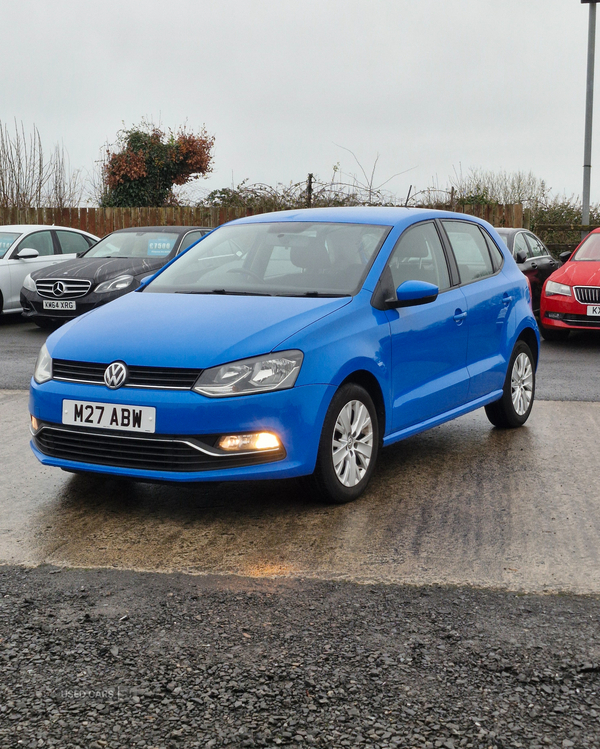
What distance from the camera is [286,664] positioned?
10.7ft

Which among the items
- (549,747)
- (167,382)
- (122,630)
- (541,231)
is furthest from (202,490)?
(541,231)

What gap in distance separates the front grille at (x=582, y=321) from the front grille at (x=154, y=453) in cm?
912

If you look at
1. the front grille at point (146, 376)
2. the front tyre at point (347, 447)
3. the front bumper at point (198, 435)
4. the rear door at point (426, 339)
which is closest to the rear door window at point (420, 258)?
the rear door at point (426, 339)

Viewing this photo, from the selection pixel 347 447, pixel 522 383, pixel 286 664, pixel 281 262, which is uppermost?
pixel 281 262

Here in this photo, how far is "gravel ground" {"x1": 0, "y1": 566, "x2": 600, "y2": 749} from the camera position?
284 centimetres

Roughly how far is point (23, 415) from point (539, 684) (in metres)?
5.64

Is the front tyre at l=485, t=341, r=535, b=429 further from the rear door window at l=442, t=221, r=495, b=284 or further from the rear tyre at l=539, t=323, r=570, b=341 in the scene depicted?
the rear tyre at l=539, t=323, r=570, b=341

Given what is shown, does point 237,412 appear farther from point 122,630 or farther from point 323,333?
point 122,630

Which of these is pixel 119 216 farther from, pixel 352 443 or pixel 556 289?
pixel 352 443

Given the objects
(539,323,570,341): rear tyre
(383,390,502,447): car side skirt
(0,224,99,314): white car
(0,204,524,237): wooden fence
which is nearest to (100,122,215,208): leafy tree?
(0,204,524,237): wooden fence

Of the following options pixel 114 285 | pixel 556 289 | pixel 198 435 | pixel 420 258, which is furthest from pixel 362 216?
pixel 114 285

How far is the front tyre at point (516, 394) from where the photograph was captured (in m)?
7.23

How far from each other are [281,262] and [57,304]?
27.4 ft

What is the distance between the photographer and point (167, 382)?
4758mm
